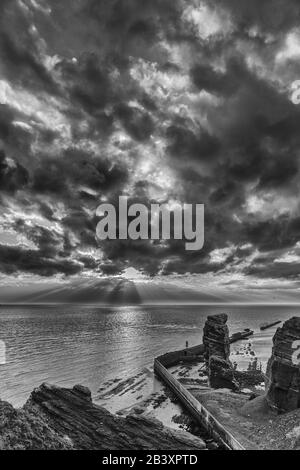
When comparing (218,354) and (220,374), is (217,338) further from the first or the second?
(220,374)

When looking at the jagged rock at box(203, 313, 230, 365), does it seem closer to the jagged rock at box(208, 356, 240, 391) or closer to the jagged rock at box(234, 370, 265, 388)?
the jagged rock at box(208, 356, 240, 391)

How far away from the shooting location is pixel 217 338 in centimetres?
4306

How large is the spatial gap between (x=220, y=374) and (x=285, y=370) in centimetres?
1343

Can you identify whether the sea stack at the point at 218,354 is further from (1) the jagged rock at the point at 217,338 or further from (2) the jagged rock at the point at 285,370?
(2) the jagged rock at the point at 285,370

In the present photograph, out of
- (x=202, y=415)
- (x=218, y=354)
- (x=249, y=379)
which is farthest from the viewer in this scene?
(x=249, y=379)

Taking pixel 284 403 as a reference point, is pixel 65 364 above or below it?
below

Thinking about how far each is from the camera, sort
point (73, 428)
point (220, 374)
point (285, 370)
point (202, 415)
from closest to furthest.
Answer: point (73, 428)
point (285, 370)
point (202, 415)
point (220, 374)

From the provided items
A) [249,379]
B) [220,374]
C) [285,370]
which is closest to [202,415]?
[285,370]
